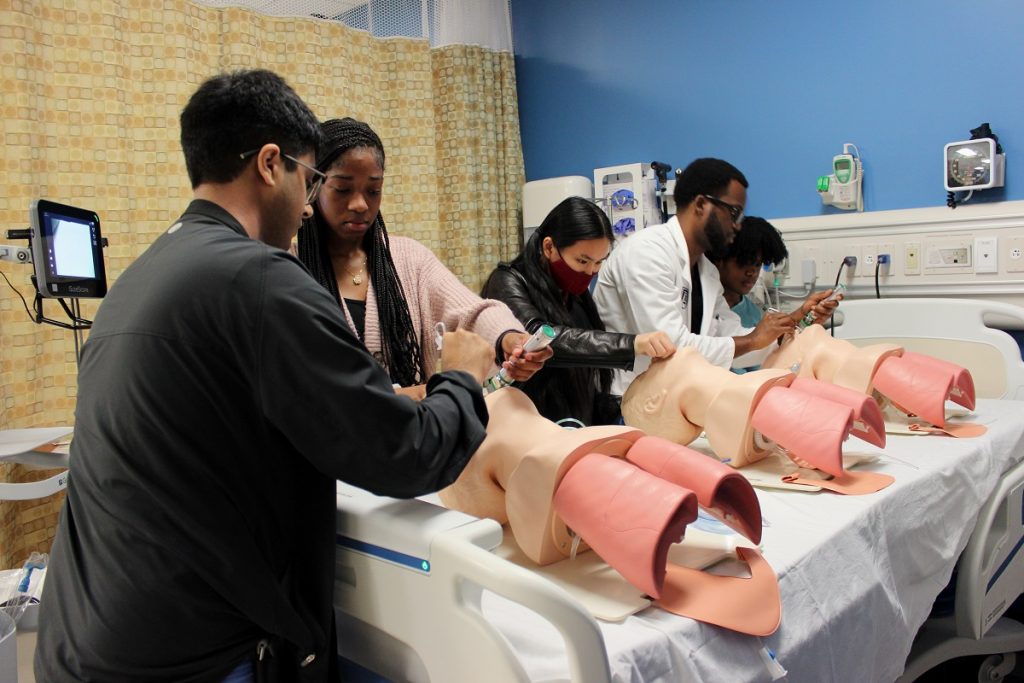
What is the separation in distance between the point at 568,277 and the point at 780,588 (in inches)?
45.3

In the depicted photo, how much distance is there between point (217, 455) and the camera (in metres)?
0.86

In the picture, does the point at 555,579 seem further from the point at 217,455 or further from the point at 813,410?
the point at 813,410

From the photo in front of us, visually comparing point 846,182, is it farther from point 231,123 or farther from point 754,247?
point 231,123

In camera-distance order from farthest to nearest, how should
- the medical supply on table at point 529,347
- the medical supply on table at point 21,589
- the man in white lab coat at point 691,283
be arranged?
the man in white lab coat at point 691,283 < the medical supply on table at point 21,589 < the medical supply on table at point 529,347

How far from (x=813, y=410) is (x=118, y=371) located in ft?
4.20

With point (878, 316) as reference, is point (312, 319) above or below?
above

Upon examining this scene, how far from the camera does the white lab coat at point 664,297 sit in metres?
2.31

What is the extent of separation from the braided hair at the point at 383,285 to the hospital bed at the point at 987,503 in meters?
1.35

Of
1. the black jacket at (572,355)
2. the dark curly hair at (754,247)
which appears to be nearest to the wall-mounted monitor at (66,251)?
the black jacket at (572,355)

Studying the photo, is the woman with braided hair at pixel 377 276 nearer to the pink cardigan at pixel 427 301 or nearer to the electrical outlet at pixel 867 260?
the pink cardigan at pixel 427 301

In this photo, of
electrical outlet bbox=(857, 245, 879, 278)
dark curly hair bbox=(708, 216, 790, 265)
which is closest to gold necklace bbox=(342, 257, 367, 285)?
dark curly hair bbox=(708, 216, 790, 265)

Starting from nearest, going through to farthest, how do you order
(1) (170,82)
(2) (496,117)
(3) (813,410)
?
1. (3) (813,410)
2. (1) (170,82)
3. (2) (496,117)

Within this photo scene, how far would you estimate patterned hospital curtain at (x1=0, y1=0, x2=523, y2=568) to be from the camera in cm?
236

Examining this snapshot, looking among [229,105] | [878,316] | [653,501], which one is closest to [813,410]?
[653,501]
